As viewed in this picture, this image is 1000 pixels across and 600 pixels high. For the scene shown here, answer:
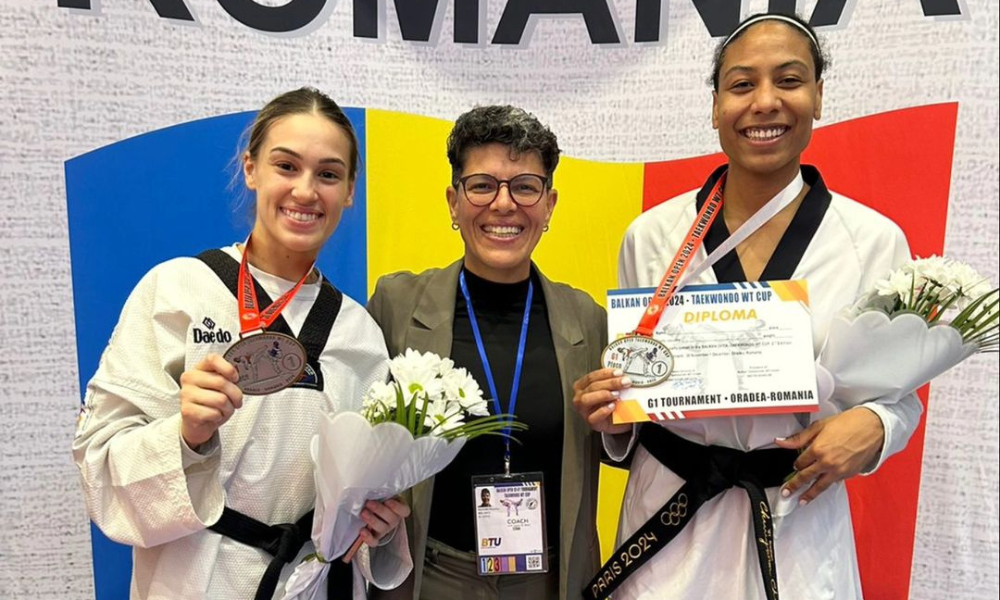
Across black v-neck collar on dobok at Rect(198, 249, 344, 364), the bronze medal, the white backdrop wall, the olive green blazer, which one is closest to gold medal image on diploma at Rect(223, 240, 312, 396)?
the bronze medal

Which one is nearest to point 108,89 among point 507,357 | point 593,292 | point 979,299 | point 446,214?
point 446,214

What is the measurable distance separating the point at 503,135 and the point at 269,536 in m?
1.12

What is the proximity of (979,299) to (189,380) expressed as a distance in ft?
5.46

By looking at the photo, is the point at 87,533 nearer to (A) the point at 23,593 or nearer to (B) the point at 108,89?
(A) the point at 23,593

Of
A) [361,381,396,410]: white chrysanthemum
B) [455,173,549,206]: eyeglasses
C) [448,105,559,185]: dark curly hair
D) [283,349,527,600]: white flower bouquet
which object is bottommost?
[283,349,527,600]: white flower bouquet

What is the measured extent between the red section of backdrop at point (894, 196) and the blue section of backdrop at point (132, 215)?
5.98ft

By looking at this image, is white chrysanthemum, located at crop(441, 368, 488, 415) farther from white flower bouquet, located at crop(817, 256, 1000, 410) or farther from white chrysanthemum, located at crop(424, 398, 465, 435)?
white flower bouquet, located at crop(817, 256, 1000, 410)

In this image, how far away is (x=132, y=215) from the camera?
2.39 m

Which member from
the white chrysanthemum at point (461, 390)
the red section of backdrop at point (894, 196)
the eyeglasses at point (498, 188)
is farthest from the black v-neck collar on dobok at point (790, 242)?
the red section of backdrop at point (894, 196)

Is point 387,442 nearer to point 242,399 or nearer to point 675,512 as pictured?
point 242,399

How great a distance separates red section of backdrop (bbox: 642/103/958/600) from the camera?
7.68 feet

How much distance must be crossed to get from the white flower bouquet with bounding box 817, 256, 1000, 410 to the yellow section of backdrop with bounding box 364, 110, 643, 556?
126 centimetres

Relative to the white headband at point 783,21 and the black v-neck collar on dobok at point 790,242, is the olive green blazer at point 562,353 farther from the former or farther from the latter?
the white headband at point 783,21

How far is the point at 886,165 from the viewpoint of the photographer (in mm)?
2393
